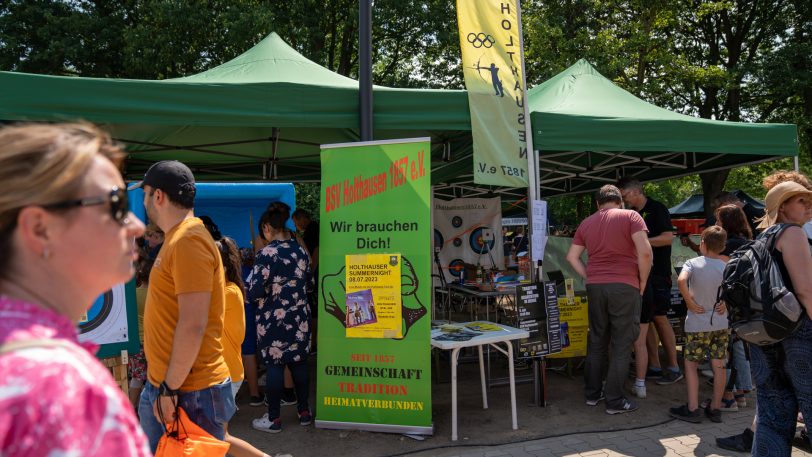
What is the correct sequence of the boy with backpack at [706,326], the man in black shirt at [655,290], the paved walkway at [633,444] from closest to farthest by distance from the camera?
the paved walkway at [633,444], the boy with backpack at [706,326], the man in black shirt at [655,290]

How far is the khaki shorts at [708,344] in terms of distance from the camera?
4438 mm

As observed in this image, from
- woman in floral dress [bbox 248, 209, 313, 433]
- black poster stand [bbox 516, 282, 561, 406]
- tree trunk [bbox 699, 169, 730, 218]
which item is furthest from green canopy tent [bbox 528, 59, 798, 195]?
tree trunk [bbox 699, 169, 730, 218]

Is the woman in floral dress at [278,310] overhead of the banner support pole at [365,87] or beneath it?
beneath

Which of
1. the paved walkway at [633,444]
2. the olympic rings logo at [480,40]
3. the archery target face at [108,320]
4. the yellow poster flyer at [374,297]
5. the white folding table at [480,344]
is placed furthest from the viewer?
the olympic rings logo at [480,40]

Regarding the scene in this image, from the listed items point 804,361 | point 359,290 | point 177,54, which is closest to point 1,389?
point 804,361

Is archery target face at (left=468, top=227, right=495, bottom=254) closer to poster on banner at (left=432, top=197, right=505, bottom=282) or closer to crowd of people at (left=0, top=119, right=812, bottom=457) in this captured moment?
poster on banner at (left=432, top=197, right=505, bottom=282)

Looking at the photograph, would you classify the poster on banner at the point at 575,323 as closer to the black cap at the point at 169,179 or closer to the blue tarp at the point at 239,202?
the blue tarp at the point at 239,202

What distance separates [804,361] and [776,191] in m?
0.86

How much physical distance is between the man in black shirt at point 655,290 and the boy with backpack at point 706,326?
0.57 m

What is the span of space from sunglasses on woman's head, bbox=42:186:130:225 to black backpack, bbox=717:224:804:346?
9.53ft

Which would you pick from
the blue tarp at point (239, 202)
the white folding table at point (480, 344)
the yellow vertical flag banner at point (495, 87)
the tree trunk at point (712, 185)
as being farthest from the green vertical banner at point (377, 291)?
the tree trunk at point (712, 185)

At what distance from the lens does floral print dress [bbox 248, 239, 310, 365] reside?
4312mm

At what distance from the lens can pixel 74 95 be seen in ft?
13.4

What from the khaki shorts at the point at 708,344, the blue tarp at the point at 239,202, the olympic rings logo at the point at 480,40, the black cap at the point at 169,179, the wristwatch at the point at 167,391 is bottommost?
the khaki shorts at the point at 708,344
